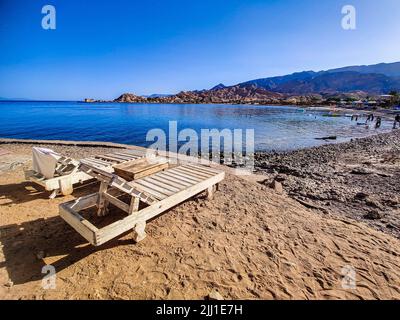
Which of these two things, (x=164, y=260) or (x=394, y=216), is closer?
(x=164, y=260)

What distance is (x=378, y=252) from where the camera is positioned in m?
4.34

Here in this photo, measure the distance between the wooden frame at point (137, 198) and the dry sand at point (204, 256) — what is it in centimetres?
55

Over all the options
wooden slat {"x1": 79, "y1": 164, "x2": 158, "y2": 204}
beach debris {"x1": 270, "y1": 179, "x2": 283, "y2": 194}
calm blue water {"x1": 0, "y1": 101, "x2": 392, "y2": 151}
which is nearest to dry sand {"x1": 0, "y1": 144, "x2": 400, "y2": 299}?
wooden slat {"x1": 79, "y1": 164, "x2": 158, "y2": 204}

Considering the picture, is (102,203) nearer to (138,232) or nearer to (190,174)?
(138,232)

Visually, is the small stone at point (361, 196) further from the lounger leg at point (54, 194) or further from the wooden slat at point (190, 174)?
the lounger leg at point (54, 194)

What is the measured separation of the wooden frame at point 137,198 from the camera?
11.9ft

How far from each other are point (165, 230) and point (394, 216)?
6.57 meters

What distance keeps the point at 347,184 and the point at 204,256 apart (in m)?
7.92

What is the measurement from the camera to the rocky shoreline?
6.26 meters

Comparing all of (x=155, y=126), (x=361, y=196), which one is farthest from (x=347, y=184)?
(x=155, y=126)

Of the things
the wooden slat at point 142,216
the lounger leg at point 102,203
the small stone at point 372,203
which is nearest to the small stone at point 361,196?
the small stone at point 372,203

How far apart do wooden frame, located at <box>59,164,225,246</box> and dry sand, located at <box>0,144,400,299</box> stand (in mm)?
550
